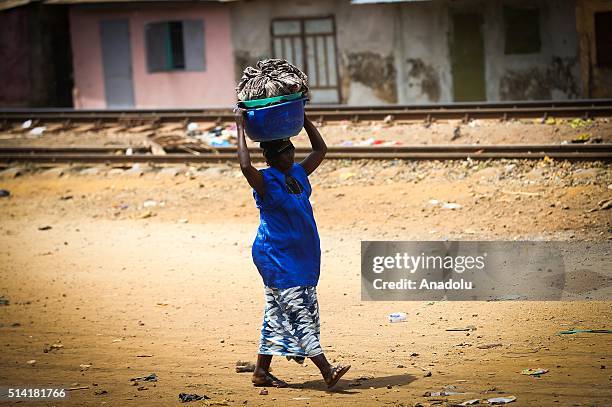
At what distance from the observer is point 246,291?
29.4 ft

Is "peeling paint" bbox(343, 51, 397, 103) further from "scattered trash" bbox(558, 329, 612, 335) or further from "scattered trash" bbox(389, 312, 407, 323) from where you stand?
"scattered trash" bbox(558, 329, 612, 335)

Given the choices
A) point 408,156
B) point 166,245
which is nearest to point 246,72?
point 166,245

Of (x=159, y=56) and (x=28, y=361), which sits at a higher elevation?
(x=159, y=56)

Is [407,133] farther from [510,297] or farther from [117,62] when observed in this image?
[117,62]

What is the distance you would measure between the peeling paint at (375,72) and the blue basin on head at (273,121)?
18343 millimetres

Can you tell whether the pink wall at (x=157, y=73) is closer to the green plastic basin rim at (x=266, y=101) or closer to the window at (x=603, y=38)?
the window at (x=603, y=38)

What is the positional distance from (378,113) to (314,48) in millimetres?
7224

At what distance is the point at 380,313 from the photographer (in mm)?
7867

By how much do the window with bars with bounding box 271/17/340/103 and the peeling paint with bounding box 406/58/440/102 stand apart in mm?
1958

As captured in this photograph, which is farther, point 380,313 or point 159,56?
point 159,56

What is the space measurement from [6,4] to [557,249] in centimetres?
2002

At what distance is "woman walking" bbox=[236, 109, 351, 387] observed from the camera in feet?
A: 18.8

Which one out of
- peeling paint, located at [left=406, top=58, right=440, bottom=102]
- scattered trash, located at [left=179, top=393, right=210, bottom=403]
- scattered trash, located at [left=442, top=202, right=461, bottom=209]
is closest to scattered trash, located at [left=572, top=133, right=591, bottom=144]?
scattered trash, located at [left=442, top=202, right=461, bottom=209]

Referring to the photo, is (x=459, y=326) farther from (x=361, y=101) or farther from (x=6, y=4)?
(x=6, y=4)
